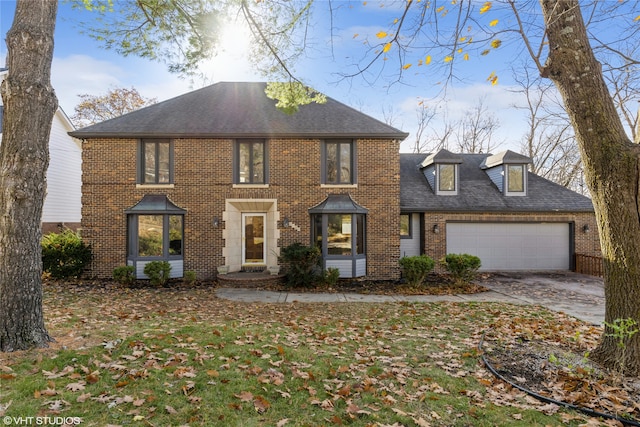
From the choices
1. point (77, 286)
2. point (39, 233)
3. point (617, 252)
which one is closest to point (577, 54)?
point (617, 252)

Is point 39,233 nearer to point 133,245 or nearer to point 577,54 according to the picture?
point 133,245

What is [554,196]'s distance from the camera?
46.7 ft

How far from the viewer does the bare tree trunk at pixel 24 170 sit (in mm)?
4438

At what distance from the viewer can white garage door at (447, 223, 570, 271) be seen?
1371 centimetres

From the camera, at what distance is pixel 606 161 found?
4141 millimetres

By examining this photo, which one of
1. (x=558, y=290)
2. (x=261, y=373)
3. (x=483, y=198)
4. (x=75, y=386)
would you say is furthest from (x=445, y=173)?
(x=75, y=386)

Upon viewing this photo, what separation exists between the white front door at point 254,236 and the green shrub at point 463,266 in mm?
6838

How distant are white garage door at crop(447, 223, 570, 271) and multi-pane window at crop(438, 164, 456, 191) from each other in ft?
6.01

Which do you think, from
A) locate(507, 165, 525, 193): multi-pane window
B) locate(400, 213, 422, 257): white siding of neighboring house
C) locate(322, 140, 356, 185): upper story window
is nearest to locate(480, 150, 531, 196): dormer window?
locate(507, 165, 525, 193): multi-pane window

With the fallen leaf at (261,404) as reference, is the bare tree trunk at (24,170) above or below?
above

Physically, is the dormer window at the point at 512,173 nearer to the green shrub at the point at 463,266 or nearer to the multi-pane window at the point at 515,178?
the multi-pane window at the point at 515,178

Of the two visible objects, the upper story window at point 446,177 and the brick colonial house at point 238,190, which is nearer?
the brick colonial house at point 238,190

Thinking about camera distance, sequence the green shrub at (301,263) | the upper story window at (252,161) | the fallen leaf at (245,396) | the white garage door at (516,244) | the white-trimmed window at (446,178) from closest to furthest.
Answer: the fallen leaf at (245,396)
the green shrub at (301,263)
the upper story window at (252,161)
the white garage door at (516,244)
the white-trimmed window at (446,178)

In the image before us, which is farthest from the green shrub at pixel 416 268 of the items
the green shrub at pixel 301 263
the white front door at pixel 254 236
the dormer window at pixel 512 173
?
the dormer window at pixel 512 173
